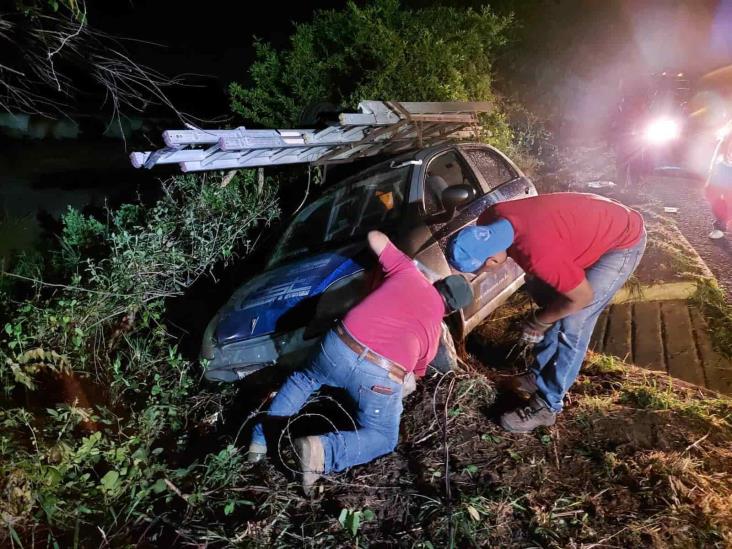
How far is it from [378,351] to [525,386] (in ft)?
4.87

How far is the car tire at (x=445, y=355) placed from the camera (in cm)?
336

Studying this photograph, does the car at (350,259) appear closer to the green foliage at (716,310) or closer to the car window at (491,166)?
the car window at (491,166)

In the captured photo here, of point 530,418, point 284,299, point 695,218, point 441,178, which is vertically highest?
point 441,178

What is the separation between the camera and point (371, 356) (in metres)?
2.44

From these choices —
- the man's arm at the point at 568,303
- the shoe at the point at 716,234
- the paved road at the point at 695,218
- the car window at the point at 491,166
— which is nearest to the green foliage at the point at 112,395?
the man's arm at the point at 568,303

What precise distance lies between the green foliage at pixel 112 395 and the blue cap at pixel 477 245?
1728mm

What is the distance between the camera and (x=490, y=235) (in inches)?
98.7

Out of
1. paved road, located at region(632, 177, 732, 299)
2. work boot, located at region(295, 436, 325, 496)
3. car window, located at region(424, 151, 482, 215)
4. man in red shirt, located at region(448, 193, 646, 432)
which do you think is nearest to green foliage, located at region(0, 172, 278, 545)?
work boot, located at region(295, 436, 325, 496)

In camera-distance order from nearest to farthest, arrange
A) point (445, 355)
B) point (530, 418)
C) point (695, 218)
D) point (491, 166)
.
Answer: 1. point (530, 418)
2. point (445, 355)
3. point (491, 166)
4. point (695, 218)

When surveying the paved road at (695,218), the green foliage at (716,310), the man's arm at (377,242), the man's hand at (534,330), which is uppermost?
the man's arm at (377,242)

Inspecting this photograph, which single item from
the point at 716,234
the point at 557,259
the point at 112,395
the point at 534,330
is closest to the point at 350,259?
the point at 534,330

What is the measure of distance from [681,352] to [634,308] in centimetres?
71

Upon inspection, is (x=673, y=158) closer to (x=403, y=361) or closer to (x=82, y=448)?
(x=403, y=361)

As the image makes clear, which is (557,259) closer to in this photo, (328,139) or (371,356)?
(371,356)
